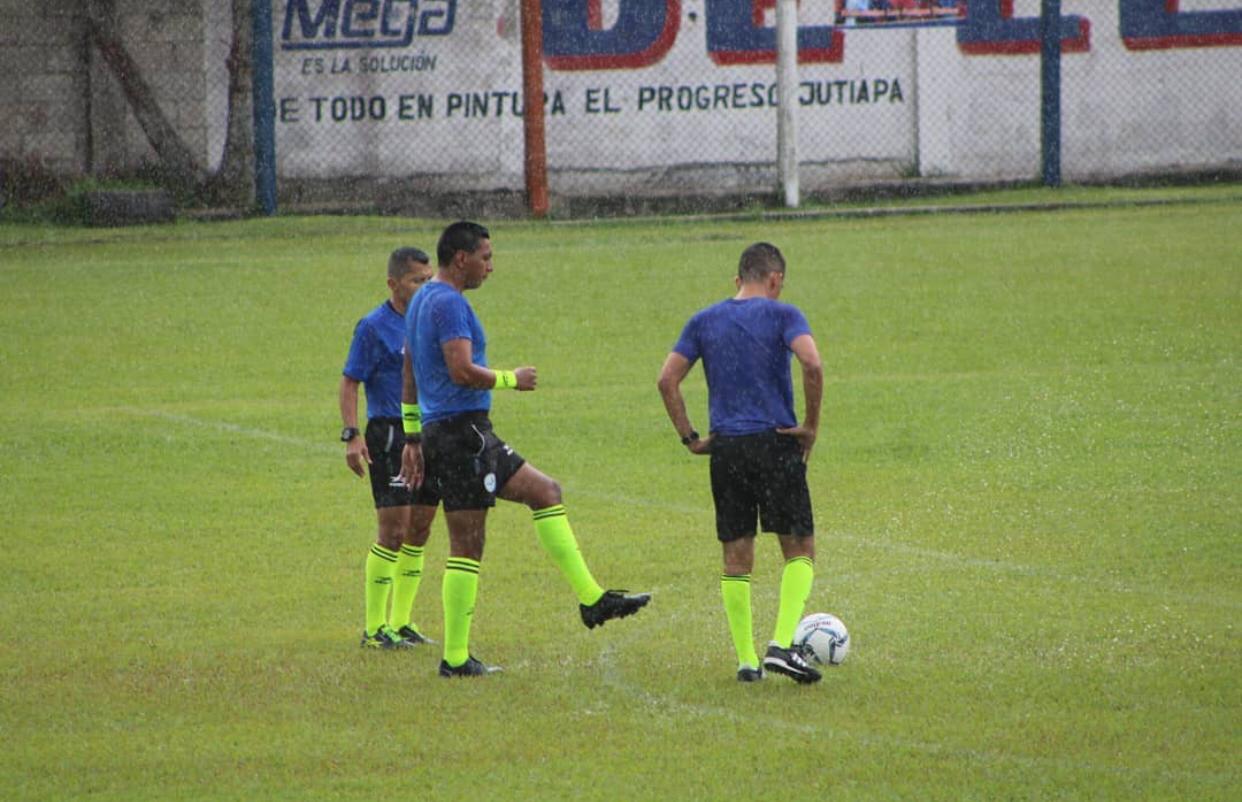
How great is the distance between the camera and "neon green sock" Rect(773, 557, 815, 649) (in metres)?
8.05

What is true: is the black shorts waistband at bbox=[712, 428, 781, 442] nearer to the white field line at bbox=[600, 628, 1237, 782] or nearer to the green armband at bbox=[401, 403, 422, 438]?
the white field line at bbox=[600, 628, 1237, 782]

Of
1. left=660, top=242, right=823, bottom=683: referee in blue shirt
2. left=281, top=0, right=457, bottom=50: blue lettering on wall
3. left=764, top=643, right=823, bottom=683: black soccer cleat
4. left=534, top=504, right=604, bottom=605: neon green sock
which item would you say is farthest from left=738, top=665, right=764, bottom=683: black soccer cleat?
Answer: left=281, top=0, right=457, bottom=50: blue lettering on wall

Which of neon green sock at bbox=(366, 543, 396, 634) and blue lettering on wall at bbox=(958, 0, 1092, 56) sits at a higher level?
blue lettering on wall at bbox=(958, 0, 1092, 56)

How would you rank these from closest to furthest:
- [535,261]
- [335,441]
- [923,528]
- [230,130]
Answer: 1. [923,528]
2. [335,441]
3. [535,261]
4. [230,130]

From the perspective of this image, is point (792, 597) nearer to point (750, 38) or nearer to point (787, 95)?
point (787, 95)

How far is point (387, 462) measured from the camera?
30.1 ft

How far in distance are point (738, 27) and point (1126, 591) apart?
1847 centimetres

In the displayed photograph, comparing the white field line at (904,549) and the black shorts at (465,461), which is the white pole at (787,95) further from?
the black shorts at (465,461)

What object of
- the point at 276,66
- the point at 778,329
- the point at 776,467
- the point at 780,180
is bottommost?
the point at 776,467

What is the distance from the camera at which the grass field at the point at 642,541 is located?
278 inches

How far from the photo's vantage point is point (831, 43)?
27.2m

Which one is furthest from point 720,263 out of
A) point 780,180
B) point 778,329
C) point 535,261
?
point 778,329

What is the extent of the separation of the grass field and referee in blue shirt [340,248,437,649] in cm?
37

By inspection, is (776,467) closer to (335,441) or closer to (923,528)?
Answer: (923,528)
